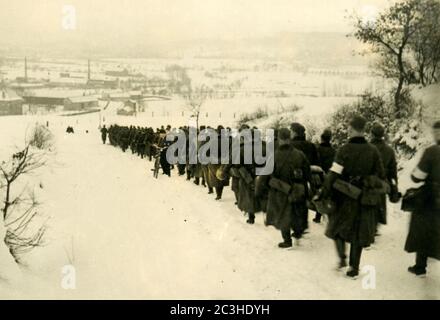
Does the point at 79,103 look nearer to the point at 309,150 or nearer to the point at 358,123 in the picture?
the point at 309,150

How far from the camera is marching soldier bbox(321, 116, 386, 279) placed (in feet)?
17.8

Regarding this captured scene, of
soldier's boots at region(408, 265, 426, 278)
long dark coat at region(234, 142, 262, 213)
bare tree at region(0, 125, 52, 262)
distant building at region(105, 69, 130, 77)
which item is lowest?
bare tree at region(0, 125, 52, 262)

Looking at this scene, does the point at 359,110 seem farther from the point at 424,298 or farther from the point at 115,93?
the point at 115,93

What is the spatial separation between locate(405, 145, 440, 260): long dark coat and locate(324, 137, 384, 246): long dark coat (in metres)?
0.46

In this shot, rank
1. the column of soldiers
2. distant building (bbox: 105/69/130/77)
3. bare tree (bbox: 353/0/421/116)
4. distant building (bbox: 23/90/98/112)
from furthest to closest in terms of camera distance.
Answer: distant building (bbox: 105/69/130/77), distant building (bbox: 23/90/98/112), bare tree (bbox: 353/0/421/116), the column of soldiers

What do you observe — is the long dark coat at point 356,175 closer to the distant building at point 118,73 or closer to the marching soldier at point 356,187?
the marching soldier at point 356,187

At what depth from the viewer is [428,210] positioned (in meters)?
5.38

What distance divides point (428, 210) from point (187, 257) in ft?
10.6

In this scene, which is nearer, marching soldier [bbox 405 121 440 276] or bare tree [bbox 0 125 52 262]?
marching soldier [bbox 405 121 440 276]

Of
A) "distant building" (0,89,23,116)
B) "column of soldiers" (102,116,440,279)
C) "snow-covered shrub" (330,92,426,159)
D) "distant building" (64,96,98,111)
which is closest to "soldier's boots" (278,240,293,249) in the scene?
"column of soldiers" (102,116,440,279)

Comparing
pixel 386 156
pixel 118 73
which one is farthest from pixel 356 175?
pixel 118 73

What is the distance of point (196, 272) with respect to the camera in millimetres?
6039

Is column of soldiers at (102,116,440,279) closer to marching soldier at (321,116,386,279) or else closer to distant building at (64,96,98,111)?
marching soldier at (321,116,386,279)
